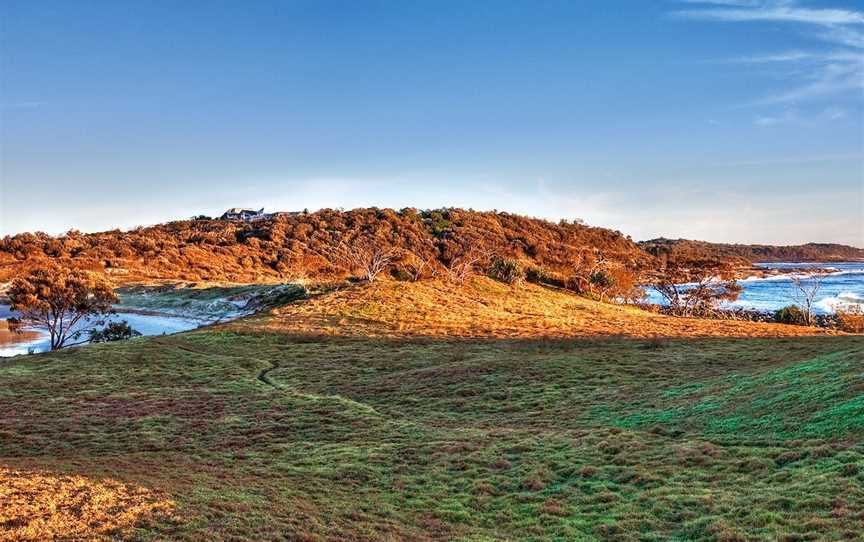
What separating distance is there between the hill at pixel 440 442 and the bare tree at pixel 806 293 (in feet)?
103

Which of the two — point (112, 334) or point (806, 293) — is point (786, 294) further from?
point (112, 334)

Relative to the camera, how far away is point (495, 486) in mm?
11781

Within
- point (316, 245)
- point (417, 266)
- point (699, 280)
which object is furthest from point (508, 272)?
point (316, 245)

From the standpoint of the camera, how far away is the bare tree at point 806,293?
54.6 meters

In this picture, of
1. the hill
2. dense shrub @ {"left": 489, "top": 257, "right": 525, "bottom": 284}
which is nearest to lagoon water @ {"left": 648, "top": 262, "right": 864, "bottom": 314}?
dense shrub @ {"left": 489, "top": 257, "right": 525, "bottom": 284}

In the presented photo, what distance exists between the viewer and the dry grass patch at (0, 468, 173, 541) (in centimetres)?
817

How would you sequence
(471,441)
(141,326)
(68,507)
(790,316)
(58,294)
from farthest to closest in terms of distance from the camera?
(790,316) < (141,326) < (58,294) < (471,441) < (68,507)

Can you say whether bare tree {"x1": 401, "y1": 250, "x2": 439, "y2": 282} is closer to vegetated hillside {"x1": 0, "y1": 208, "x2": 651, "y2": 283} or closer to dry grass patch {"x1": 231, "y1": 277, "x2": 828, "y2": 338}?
vegetated hillside {"x1": 0, "y1": 208, "x2": 651, "y2": 283}

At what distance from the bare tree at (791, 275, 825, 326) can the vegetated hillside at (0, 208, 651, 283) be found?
22.2 meters

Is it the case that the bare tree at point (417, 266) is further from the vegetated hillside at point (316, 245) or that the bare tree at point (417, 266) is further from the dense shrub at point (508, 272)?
the dense shrub at point (508, 272)

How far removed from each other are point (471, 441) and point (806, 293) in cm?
5831

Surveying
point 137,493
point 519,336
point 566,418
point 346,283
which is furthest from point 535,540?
point 346,283

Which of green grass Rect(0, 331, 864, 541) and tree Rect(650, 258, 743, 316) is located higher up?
tree Rect(650, 258, 743, 316)

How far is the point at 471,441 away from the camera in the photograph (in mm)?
14797
